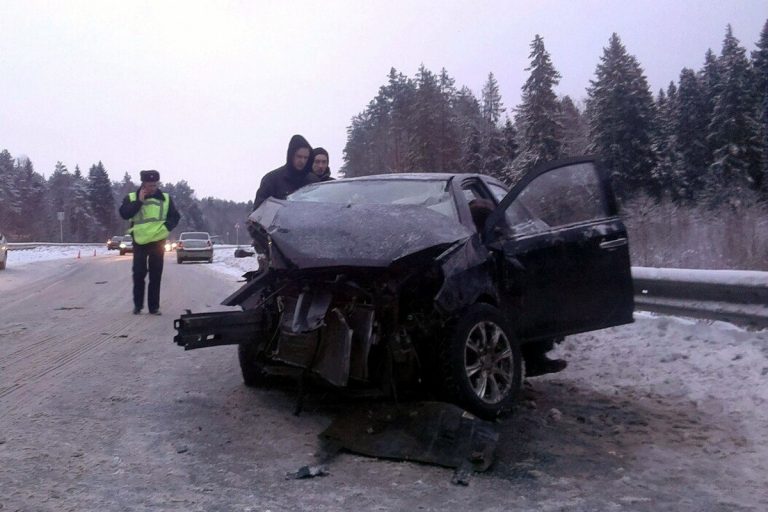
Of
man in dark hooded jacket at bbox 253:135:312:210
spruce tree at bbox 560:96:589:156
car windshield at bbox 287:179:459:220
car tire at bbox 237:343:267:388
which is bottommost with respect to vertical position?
car tire at bbox 237:343:267:388

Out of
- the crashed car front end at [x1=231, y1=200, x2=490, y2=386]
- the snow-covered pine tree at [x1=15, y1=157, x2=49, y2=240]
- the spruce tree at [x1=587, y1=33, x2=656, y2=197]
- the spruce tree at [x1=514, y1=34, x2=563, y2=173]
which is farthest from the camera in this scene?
the snow-covered pine tree at [x1=15, y1=157, x2=49, y2=240]

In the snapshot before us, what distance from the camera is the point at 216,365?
6207 mm

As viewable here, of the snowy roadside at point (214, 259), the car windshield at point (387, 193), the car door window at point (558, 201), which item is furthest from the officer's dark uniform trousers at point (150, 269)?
the car door window at point (558, 201)

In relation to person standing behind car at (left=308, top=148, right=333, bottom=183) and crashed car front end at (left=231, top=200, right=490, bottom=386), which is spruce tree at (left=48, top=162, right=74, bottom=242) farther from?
crashed car front end at (left=231, top=200, right=490, bottom=386)

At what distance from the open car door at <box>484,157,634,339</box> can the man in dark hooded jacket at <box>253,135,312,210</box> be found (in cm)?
291

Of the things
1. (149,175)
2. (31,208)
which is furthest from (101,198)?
(149,175)

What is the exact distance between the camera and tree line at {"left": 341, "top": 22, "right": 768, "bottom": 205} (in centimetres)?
4272

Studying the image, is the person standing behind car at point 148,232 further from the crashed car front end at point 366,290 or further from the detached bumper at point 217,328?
the crashed car front end at point 366,290

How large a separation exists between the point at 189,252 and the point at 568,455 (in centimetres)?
2953

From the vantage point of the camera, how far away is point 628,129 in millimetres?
43688

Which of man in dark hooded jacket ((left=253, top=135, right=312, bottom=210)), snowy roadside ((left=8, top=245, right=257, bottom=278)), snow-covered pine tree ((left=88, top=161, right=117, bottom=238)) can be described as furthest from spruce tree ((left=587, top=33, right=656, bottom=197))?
snow-covered pine tree ((left=88, top=161, right=117, bottom=238))

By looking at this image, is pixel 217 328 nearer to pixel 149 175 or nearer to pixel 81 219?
pixel 149 175

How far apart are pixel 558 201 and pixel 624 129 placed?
136 feet

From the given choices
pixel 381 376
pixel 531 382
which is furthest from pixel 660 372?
pixel 381 376
